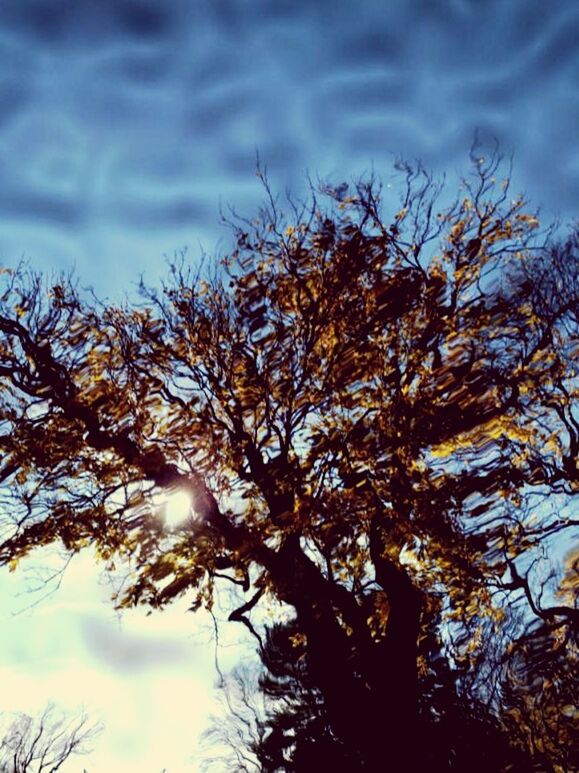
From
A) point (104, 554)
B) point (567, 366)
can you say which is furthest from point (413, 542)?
point (104, 554)

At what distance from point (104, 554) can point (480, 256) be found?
31.8 feet

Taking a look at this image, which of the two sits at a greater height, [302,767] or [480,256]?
[480,256]

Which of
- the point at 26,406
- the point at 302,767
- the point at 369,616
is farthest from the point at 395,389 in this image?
the point at 302,767

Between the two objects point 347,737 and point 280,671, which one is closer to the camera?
point 347,737

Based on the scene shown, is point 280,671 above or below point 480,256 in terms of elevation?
below

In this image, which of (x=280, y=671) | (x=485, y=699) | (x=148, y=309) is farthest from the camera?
(x=280, y=671)

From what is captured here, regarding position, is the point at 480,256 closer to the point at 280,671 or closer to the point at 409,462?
the point at 409,462

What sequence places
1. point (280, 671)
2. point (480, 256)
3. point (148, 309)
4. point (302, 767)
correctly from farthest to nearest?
point (280, 671)
point (302, 767)
point (148, 309)
point (480, 256)

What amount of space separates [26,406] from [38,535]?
2550 mm

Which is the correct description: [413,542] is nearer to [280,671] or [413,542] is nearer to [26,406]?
[26,406]

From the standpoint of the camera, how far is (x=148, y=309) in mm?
11258

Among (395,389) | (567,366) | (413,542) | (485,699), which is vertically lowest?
(485,699)

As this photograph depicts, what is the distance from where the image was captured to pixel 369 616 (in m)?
10.8

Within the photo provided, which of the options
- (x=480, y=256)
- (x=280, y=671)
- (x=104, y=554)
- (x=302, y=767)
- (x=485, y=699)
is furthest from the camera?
(x=280, y=671)
